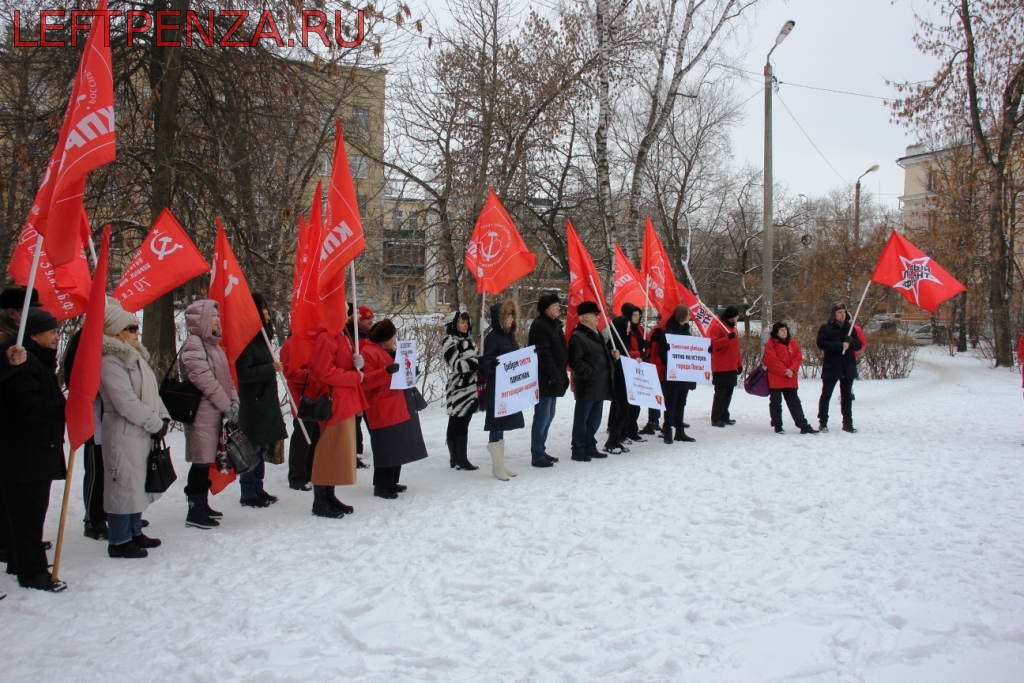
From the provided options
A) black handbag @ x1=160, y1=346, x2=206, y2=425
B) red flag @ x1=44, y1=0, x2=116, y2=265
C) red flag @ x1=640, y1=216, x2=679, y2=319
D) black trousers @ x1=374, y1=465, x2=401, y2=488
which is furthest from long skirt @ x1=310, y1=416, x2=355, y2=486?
red flag @ x1=640, y1=216, x2=679, y2=319

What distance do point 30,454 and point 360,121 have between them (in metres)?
11.5

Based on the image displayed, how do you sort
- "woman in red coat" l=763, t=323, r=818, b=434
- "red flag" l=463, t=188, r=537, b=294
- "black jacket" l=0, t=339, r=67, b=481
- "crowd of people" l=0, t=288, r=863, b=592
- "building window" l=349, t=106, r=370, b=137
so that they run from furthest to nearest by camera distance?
"building window" l=349, t=106, r=370, b=137 → "woman in red coat" l=763, t=323, r=818, b=434 → "red flag" l=463, t=188, r=537, b=294 → "crowd of people" l=0, t=288, r=863, b=592 → "black jacket" l=0, t=339, r=67, b=481

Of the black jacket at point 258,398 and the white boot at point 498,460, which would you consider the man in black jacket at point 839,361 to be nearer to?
the white boot at point 498,460

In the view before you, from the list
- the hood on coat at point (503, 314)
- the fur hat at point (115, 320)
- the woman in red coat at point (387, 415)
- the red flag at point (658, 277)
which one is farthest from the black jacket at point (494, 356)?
the fur hat at point (115, 320)

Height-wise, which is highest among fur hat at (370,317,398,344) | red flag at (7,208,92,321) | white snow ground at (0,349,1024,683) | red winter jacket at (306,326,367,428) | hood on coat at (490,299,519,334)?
red flag at (7,208,92,321)

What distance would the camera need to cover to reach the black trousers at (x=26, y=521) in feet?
14.0

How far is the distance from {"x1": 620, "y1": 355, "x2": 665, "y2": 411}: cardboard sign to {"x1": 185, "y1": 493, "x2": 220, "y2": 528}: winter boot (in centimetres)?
466

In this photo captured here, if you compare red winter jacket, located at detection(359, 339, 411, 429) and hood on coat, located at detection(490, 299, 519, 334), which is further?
hood on coat, located at detection(490, 299, 519, 334)

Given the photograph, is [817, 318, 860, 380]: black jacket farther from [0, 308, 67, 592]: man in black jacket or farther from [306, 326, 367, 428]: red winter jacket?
[0, 308, 67, 592]: man in black jacket

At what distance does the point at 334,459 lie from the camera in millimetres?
5816

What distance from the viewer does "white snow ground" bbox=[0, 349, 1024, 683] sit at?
3555mm

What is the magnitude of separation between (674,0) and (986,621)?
658 inches

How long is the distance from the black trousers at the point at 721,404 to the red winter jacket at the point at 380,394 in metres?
5.75

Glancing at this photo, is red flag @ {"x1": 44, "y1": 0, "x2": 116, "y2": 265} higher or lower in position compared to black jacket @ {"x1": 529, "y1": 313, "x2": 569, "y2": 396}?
higher
